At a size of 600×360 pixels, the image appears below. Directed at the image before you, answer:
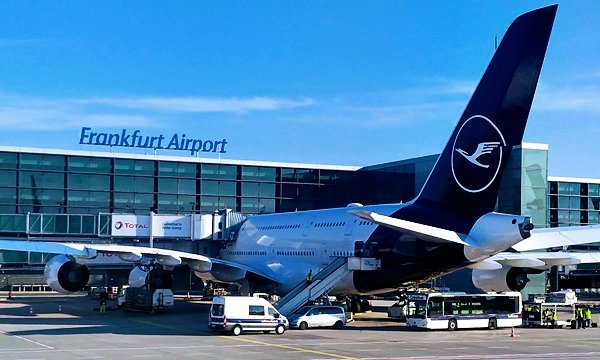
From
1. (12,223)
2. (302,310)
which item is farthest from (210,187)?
(302,310)

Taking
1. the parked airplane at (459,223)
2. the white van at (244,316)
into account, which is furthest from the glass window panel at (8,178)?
the white van at (244,316)

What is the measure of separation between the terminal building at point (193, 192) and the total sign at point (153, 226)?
Answer: 20 centimetres

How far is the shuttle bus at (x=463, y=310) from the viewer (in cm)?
3706

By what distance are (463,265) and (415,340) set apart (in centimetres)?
372

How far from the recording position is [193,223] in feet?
187

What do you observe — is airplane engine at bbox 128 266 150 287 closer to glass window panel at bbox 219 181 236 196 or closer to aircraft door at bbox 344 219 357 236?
aircraft door at bbox 344 219 357 236

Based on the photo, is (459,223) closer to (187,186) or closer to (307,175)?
(187,186)

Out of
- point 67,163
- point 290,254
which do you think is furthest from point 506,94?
point 67,163

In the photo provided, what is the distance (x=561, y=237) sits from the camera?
34625 mm

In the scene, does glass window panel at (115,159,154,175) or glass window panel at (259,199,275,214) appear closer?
glass window panel at (115,159,154,175)

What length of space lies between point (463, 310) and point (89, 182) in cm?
3819

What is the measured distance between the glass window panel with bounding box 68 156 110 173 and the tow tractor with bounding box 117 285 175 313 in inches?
798

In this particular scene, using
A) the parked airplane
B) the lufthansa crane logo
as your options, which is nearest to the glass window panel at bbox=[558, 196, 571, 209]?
the parked airplane

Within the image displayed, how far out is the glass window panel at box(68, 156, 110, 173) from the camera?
216ft
